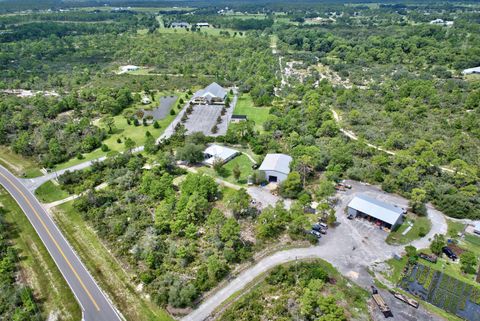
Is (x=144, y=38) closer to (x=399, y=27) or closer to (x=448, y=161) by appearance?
(x=399, y=27)

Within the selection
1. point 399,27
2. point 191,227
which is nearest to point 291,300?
point 191,227

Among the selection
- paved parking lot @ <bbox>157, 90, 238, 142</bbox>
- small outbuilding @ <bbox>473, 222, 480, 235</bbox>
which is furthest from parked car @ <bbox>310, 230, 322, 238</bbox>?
paved parking lot @ <bbox>157, 90, 238, 142</bbox>

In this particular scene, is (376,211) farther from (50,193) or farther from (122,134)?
(122,134)

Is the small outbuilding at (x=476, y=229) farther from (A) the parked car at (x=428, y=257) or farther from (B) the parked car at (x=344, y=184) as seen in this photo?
A: (B) the parked car at (x=344, y=184)

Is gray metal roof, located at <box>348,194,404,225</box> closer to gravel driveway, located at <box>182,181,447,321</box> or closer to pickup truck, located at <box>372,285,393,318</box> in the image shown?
gravel driveway, located at <box>182,181,447,321</box>

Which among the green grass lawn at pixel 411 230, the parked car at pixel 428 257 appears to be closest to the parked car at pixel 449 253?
the parked car at pixel 428 257
